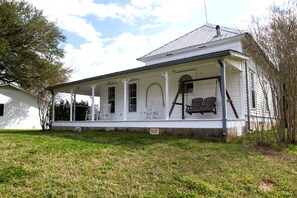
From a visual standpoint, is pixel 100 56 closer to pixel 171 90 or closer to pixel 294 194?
pixel 171 90

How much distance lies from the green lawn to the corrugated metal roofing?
22.5ft

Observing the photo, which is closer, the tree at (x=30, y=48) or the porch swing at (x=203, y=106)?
the porch swing at (x=203, y=106)

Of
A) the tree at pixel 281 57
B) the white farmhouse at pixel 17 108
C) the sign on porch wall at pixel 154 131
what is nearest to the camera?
the tree at pixel 281 57

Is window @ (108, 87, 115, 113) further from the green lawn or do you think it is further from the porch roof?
the green lawn

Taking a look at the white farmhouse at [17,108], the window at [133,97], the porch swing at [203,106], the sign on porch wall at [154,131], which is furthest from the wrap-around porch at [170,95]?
the white farmhouse at [17,108]

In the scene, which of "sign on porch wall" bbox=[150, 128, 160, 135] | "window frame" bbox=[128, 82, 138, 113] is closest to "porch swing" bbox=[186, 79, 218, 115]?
"sign on porch wall" bbox=[150, 128, 160, 135]

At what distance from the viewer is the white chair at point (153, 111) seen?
10.8 m

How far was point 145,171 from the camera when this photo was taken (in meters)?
4.24

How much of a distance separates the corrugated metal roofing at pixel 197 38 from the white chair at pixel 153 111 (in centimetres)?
318

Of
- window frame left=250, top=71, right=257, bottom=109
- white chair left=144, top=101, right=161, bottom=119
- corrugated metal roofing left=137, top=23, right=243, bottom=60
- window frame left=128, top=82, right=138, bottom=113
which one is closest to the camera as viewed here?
window frame left=250, top=71, right=257, bottom=109

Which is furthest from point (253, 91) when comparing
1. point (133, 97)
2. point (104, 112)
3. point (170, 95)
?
point (104, 112)

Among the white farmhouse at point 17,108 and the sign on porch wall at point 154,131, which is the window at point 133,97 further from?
the white farmhouse at point 17,108

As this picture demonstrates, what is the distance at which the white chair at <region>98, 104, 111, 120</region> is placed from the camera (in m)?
12.7

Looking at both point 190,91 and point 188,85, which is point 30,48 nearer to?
point 188,85
